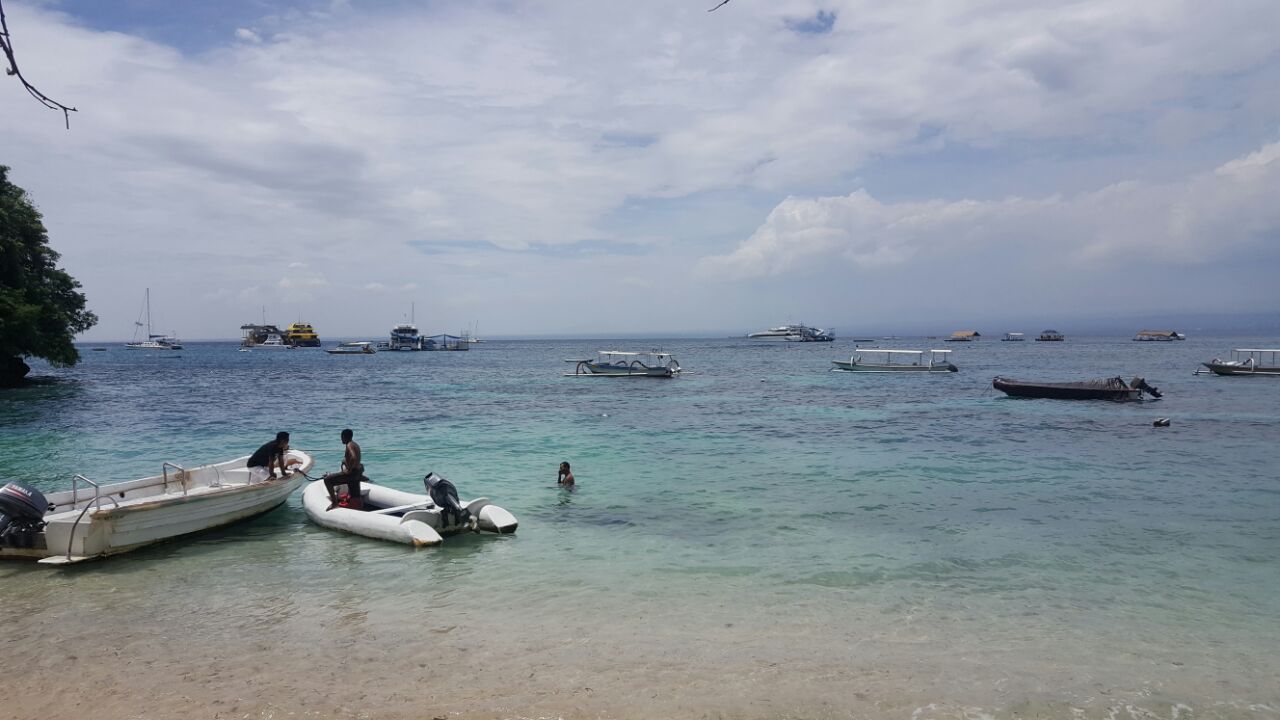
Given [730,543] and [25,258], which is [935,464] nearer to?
[730,543]

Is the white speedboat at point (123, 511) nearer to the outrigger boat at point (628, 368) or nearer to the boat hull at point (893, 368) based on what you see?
the outrigger boat at point (628, 368)

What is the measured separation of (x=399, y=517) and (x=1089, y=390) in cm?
3633

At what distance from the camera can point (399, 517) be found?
12.7 metres

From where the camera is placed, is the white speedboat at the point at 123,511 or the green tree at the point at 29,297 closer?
the white speedboat at the point at 123,511

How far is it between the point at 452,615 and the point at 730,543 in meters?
5.28

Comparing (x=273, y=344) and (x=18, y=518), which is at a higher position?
(x=273, y=344)

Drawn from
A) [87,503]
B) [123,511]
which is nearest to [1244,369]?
[123,511]

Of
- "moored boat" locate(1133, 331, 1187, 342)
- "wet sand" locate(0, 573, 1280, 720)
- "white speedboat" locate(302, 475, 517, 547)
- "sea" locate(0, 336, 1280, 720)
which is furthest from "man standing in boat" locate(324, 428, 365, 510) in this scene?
"moored boat" locate(1133, 331, 1187, 342)

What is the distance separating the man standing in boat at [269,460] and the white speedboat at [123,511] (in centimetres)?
17

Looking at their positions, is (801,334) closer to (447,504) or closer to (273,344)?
(273,344)

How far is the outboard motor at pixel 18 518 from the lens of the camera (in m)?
10.8

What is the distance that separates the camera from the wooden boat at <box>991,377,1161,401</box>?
37.0 m

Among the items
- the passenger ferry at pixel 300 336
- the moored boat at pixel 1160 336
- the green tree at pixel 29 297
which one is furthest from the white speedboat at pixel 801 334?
the green tree at pixel 29 297

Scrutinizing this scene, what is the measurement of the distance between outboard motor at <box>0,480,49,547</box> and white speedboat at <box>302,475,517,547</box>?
403 cm
